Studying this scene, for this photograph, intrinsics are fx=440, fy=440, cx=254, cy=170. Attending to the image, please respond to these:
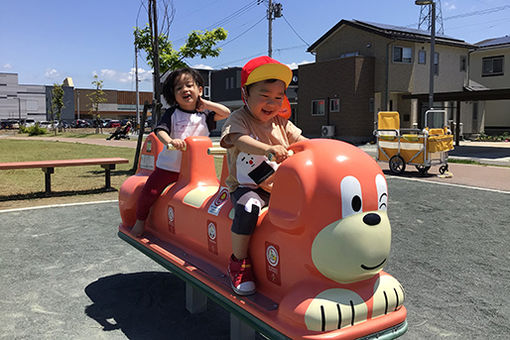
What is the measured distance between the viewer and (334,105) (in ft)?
88.8

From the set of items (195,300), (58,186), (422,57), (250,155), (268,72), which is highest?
(422,57)

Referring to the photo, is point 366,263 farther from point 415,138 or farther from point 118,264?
point 415,138

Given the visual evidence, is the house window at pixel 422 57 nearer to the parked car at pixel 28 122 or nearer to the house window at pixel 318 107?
the house window at pixel 318 107

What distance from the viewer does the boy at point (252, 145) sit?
253 centimetres

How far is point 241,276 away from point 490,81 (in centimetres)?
3421

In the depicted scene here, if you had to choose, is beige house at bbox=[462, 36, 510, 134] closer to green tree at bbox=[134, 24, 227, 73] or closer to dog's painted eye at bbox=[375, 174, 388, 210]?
green tree at bbox=[134, 24, 227, 73]

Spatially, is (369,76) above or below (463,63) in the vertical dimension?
below

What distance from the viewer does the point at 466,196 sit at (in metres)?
8.83

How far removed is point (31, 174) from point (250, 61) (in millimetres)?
11096

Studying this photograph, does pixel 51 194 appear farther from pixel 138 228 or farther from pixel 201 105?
pixel 201 105

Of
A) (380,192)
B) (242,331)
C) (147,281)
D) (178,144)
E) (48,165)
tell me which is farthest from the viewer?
(48,165)

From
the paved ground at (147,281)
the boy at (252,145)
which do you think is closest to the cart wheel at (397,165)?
the paved ground at (147,281)

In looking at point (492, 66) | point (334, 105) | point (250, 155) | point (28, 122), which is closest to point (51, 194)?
point (250, 155)

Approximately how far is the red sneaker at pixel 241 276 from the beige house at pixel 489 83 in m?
30.6
